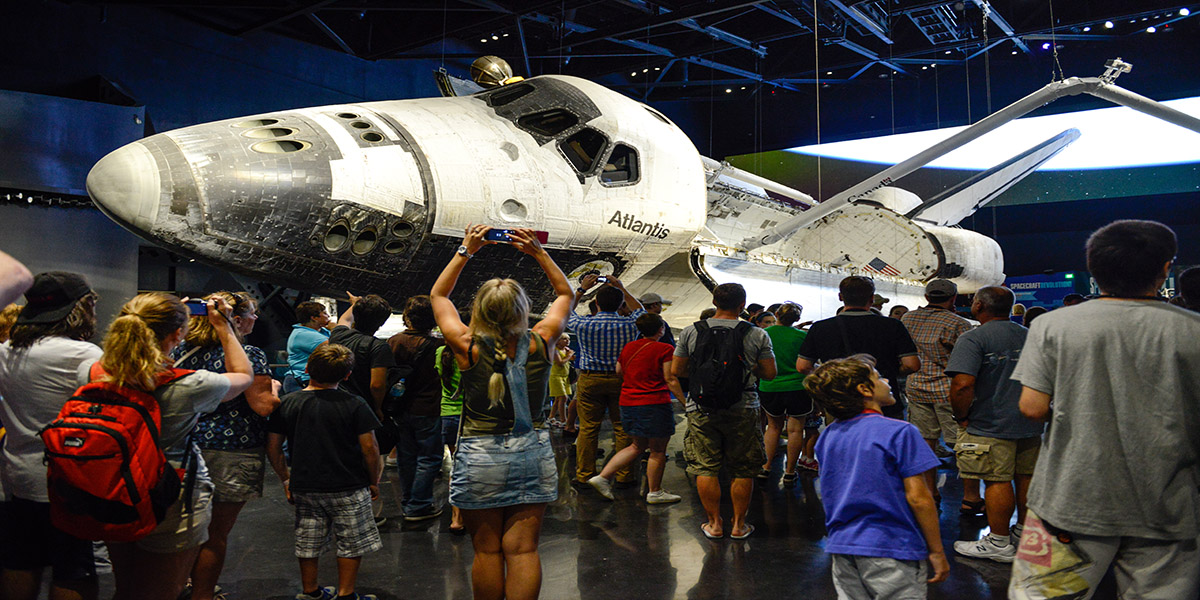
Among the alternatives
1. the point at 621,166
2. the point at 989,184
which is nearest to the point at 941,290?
the point at 621,166

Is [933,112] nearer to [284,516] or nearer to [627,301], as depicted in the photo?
[627,301]

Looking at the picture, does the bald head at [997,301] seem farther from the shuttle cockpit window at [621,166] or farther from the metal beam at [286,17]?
the metal beam at [286,17]

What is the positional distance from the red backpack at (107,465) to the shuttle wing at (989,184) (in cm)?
1518

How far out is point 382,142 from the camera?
5492 mm

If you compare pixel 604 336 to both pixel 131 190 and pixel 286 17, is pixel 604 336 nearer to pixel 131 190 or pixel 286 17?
pixel 131 190

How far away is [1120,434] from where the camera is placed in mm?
2156

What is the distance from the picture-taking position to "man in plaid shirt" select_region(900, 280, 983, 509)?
5.40 metres

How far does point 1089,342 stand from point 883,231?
36.1 feet

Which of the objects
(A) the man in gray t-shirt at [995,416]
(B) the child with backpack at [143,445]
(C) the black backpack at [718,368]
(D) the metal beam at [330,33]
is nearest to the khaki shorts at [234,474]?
(B) the child with backpack at [143,445]

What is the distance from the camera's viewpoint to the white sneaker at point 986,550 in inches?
170

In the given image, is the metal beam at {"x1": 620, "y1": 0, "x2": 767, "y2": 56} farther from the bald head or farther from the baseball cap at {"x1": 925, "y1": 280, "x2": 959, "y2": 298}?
the bald head

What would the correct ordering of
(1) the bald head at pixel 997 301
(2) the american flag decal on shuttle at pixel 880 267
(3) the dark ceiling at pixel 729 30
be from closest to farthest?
(1) the bald head at pixel 997 301
(2) the american flag decal on shuttle at pixel 880 267
(3) the dark ceiling at pixel 729 30

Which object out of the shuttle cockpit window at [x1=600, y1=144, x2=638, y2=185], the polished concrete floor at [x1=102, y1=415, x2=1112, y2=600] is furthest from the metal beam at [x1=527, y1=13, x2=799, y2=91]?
the polished concrete floor at [x1=102, y1=415, x2=1112, y2=600]

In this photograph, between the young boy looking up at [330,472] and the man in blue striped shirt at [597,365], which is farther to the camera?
the man in blue striped shirt at [597,365]
